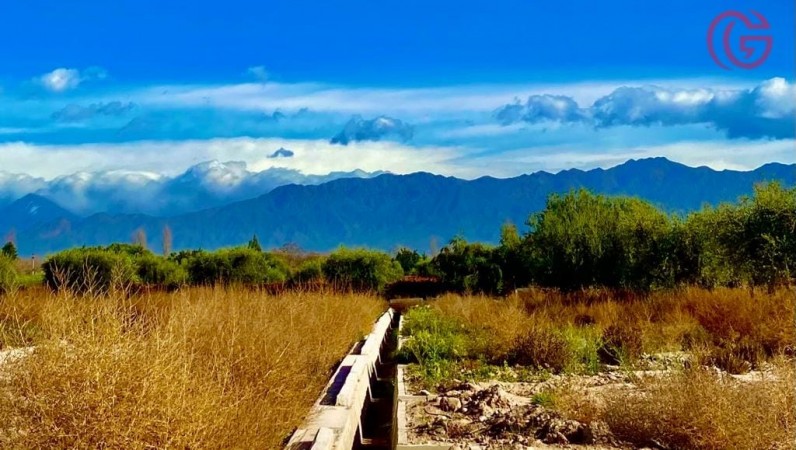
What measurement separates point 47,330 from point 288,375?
286 centimetres

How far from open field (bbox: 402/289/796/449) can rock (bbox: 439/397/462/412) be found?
0.06 feet

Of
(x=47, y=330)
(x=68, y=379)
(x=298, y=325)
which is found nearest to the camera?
(x=68, y=379)

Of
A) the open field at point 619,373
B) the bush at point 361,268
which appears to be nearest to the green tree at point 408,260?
the bush at point 361,268

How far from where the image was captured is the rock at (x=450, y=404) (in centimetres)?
884

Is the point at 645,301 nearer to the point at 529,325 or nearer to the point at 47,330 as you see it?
the point at 529,325

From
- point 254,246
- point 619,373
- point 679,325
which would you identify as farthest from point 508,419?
point 254,246

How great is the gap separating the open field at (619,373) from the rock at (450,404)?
2 centimetres

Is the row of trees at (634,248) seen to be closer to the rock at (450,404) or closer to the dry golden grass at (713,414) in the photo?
the rock at (450,404)

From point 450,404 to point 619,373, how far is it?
3153mm

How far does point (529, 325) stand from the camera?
13.9 meters

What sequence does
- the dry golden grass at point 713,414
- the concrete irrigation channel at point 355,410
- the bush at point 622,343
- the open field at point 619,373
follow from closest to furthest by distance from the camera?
the dry golden grass at point 713,414 < the open field at point 619,373 < the concrete irrigation channel at point 355,410 < the bush at point 622,343

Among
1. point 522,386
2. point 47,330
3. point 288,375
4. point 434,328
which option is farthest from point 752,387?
point 434,328

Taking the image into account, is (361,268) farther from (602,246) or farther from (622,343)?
(622,343)

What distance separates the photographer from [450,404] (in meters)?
8.89
